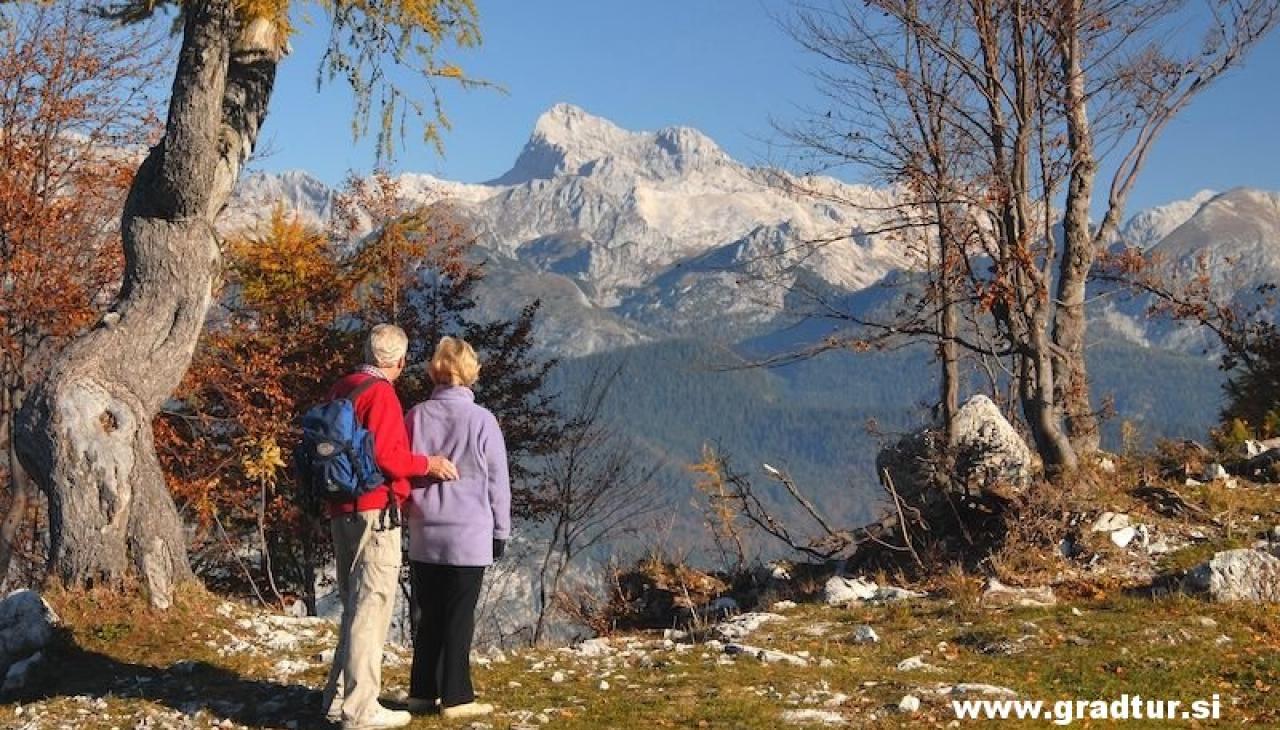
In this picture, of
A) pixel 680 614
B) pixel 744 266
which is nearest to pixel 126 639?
pixel 680 614

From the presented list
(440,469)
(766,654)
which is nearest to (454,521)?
(440,469)

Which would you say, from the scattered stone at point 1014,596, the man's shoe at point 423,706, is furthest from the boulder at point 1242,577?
the man's shoe at point 423,706

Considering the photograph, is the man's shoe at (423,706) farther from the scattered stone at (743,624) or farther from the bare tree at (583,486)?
the bare tree at (583,486)

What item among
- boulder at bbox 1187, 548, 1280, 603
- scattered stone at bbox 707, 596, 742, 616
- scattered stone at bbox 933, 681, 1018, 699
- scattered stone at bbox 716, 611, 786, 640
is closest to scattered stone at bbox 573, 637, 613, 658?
scattered stone at bbox 716, 611, 786, 640

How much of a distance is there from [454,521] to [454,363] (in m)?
0.95

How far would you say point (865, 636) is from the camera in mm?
9328

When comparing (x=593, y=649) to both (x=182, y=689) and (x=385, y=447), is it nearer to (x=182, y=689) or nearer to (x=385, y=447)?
(x=182, y=689)

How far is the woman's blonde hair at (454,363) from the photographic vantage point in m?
7.03

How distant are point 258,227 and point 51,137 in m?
8.12

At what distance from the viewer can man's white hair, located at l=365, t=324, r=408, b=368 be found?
6.92m

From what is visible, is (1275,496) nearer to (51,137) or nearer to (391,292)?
(391,292)

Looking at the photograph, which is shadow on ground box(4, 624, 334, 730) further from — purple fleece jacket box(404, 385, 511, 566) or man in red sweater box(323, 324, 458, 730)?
purple fleece jacket box(404, 385, 511, 566)

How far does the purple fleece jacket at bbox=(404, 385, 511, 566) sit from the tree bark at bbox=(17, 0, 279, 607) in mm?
3857

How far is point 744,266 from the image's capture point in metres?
17.6
